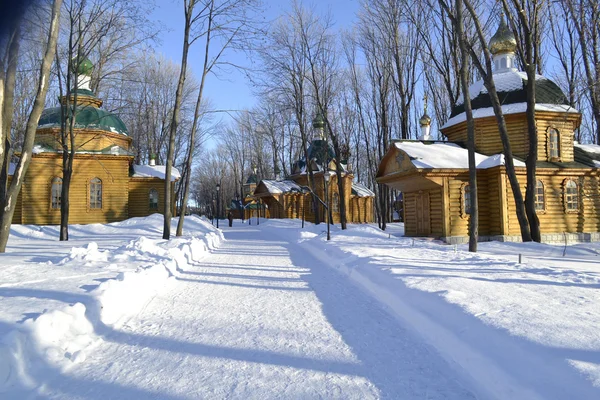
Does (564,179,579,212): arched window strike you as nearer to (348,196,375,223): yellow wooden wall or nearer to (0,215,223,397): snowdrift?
(0,215,223,397): snowdrift

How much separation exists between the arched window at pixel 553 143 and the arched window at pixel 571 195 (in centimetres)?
159

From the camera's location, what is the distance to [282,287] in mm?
8258

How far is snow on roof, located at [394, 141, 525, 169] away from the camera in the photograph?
1931 centimetres

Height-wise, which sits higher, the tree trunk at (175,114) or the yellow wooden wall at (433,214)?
the tree trunk at (175,114)

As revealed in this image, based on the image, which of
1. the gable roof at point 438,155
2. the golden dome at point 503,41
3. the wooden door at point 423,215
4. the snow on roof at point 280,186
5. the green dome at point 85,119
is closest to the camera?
the gable roof at point 438,155

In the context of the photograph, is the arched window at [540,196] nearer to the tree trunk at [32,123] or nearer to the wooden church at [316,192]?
the tree trunk at [32,123]

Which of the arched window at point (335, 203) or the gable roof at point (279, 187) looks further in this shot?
the arched window at point (335, 203)

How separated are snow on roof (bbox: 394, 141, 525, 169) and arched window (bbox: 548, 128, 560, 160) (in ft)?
8.78

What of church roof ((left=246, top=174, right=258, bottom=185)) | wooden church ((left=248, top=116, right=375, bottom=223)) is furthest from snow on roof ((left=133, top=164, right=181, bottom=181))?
church roof ((left=246, top=174, right=258, bottom=185))

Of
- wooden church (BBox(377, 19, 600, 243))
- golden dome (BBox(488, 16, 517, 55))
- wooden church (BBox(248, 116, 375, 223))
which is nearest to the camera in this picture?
wooden church (BBox(377, 19, 600, 243))

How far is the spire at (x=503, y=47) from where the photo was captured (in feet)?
75.3

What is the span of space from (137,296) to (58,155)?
79.9 feet

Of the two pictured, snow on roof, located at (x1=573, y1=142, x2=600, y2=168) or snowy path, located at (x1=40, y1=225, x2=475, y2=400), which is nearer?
snowy path, located at (x1=40, y1=225, x2=475, y2=400)

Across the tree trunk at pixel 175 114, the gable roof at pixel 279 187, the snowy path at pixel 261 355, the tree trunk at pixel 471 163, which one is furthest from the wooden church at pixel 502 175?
the gable roof at pixel 279 187
